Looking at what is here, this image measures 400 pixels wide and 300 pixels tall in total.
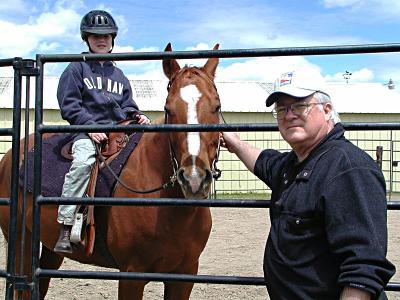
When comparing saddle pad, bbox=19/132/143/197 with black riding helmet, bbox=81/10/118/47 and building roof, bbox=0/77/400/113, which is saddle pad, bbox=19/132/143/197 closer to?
black riding helmet, bbox=81/10/118/47

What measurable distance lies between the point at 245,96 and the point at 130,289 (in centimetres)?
1765

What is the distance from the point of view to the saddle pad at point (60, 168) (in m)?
3.67

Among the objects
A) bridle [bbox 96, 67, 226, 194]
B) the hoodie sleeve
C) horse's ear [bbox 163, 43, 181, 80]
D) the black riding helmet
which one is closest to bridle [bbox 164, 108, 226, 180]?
bridle [bbox 96, 67, 226, 194]

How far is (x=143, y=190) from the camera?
355 centimetres

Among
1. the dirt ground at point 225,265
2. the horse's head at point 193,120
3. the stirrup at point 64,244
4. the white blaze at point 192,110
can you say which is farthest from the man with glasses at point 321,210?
the dirt ground at point 225,265

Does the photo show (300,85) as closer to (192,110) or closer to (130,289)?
(192,110)

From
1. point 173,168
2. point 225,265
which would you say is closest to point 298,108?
point 173,168

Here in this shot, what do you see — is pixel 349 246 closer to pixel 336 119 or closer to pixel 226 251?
pixel 336 119

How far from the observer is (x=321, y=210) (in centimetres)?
191

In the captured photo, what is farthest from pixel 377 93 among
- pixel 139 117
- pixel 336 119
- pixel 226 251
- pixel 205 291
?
pixel 336 119

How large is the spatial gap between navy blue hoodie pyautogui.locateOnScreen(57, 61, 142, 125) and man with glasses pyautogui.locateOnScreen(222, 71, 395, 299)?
6.38 feet

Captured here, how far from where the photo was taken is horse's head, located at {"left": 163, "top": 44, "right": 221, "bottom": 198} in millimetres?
2838

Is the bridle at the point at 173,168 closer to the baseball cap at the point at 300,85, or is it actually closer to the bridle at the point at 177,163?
the bridle at the point at 177,163

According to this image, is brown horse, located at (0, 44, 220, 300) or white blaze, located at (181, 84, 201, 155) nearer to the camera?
white blaze, located at (181, 84, 201, 155)
